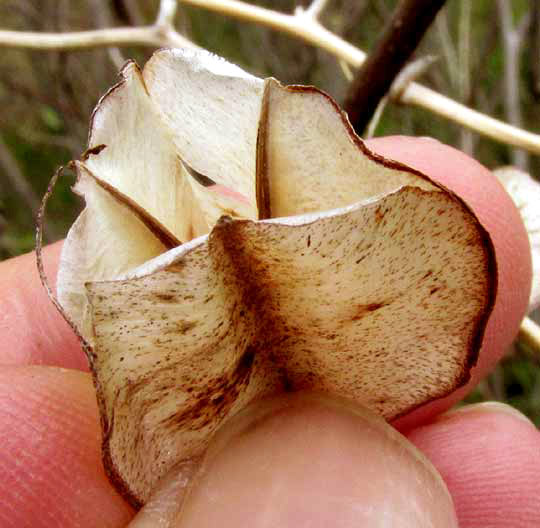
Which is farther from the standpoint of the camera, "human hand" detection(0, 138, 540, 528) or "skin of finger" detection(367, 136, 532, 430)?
"skin of finger" detection(367, 136, 532, 430)

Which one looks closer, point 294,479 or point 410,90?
point 294,479

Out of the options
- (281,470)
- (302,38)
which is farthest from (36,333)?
(302,38)

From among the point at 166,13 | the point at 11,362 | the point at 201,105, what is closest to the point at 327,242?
the point at 201,105

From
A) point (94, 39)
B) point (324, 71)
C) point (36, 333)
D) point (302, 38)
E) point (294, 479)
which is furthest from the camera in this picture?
point (324, 71)

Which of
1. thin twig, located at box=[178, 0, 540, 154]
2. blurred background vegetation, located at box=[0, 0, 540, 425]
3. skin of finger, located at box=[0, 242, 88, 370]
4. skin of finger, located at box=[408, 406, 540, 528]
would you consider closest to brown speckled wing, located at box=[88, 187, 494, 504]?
skin of finger, located at box=[408, 406, 540, 528]

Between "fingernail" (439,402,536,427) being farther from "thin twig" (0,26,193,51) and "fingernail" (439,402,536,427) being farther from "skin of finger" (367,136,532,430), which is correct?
"thin twig" (0,26,193,51)

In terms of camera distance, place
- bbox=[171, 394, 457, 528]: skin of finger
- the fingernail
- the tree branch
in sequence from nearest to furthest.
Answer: bbox=[171, 394, 457, 528]: skin of finger → the tree branch → the fingernail

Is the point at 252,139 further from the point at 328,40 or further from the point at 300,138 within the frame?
the point at 328,40

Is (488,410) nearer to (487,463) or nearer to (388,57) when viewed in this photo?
(487,463)
